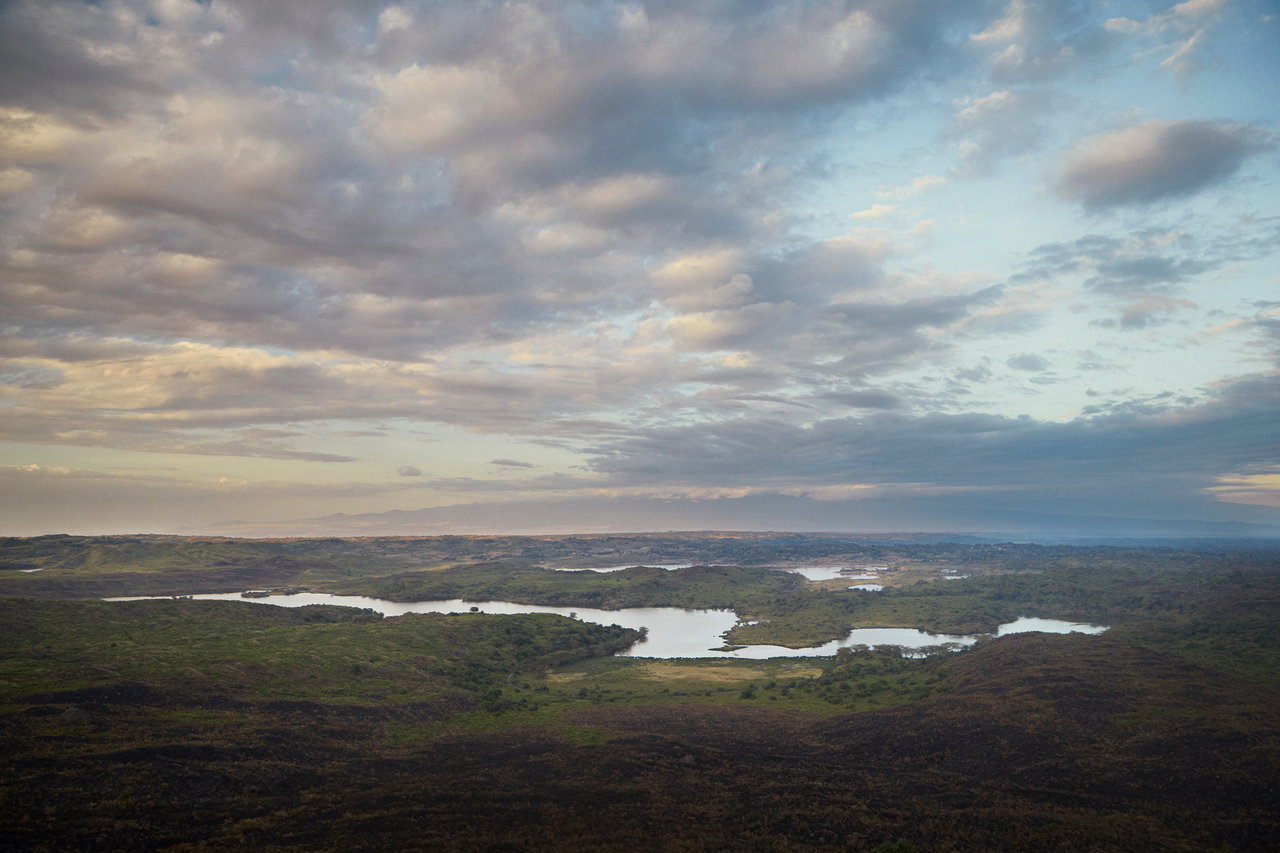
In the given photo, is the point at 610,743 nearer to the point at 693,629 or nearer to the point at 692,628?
the point at 693,629

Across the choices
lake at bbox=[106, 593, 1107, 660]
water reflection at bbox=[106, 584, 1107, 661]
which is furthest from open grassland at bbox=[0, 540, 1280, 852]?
lake at bbox=[106, 593, 1107, 660]

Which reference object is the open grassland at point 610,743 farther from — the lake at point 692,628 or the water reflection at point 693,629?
the lake at point 692,628

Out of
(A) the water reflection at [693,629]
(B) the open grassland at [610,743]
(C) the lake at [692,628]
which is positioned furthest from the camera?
(C) the lake at [692,628]

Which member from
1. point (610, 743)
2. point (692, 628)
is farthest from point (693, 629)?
point (610, 743)

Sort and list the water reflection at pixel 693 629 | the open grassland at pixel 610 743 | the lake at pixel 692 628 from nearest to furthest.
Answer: the open grassland at pixel 610 743 < the water reflection at pixel 693 629 < the lake at pixel 692 628

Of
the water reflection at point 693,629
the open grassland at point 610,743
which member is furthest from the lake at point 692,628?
the open grassland at point 610,743

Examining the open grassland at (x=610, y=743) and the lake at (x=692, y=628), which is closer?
the open grassland at (x=610, y=743)

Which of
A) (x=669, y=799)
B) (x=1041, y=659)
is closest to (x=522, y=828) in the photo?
(x=669, y=799)

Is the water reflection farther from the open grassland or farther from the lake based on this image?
the open grassland
